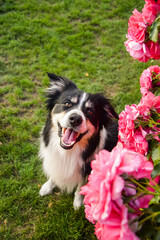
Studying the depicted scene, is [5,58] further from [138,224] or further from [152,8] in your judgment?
[138,224]

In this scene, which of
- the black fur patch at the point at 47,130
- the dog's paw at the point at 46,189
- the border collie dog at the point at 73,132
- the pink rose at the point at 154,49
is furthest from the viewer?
the dog's paw at the point at 46,189

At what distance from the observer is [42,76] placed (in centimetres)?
398

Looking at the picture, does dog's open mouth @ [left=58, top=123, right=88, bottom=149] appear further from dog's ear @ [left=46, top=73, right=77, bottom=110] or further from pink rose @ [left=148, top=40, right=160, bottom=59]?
pink rose @ [left=148, top=40, right=160, bottom=59]

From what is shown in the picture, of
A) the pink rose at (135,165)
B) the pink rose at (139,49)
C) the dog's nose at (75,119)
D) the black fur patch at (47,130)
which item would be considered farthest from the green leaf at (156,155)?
the black fur patch at (47,130)

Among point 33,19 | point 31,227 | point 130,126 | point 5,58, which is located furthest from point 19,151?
point 33,19

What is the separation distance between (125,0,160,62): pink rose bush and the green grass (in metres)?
2.21

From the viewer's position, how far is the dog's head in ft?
6.81

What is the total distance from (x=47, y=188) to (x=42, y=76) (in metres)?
2.19

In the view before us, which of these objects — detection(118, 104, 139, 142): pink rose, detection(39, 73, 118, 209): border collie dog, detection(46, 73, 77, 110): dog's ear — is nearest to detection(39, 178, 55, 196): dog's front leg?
detection(39, 73, 118, 209): border collie dog

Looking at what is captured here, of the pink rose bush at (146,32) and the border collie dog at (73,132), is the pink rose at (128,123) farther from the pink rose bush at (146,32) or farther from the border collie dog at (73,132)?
the border collie dog at (73,132)

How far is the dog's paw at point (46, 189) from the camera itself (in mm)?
2774

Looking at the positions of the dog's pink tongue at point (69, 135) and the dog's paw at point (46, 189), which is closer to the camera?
the dog's pink tongue at point (69, 135)

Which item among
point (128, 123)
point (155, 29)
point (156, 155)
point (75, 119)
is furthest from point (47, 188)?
point (155, 29)

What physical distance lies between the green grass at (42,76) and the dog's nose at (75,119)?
1272mm
